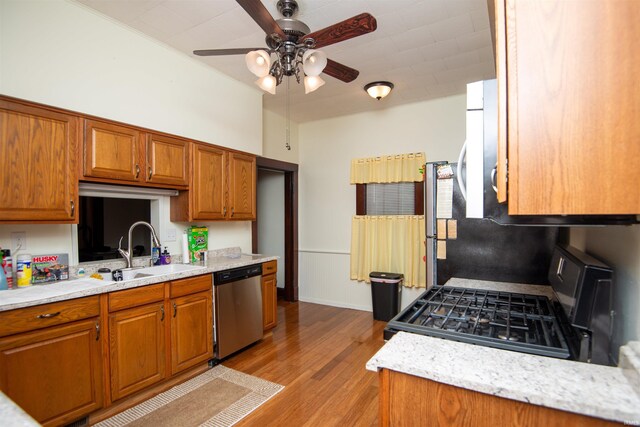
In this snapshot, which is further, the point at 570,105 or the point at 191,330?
the point at 191,330

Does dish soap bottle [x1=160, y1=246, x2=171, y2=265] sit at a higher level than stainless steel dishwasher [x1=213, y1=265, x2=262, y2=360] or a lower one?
higher

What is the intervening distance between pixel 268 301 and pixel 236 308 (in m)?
0.52

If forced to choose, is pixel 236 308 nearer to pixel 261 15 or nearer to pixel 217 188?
pixel 217 188

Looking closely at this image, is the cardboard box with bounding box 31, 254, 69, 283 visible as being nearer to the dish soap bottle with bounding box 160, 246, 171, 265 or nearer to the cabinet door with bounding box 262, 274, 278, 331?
the dish soap bottle with bounding box 160, 246, 171, 265

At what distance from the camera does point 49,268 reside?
2.15 meters

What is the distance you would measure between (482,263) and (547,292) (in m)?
0.44

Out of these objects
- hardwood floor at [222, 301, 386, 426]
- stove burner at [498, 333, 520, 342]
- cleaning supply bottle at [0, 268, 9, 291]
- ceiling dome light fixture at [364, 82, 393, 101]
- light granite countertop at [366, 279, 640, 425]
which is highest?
ceiling dome light fixture at [364, 82, 393, 101]

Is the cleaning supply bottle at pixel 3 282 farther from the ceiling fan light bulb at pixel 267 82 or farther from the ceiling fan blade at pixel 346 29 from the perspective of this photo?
the ceiling fan blade at pixel 346 29

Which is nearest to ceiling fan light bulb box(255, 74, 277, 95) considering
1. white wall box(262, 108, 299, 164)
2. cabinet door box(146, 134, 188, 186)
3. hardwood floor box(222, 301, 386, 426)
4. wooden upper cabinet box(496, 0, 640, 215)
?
cabinet door box(146, 134, 188, 186)

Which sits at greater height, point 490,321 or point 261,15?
point 261,15

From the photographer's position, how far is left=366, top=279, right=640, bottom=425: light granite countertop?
28.7 inches

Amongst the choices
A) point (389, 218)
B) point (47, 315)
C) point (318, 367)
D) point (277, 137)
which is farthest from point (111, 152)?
point (389, 218)

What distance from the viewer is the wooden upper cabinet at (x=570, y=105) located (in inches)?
26.7

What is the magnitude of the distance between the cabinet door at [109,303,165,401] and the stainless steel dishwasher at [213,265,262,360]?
0.50m
